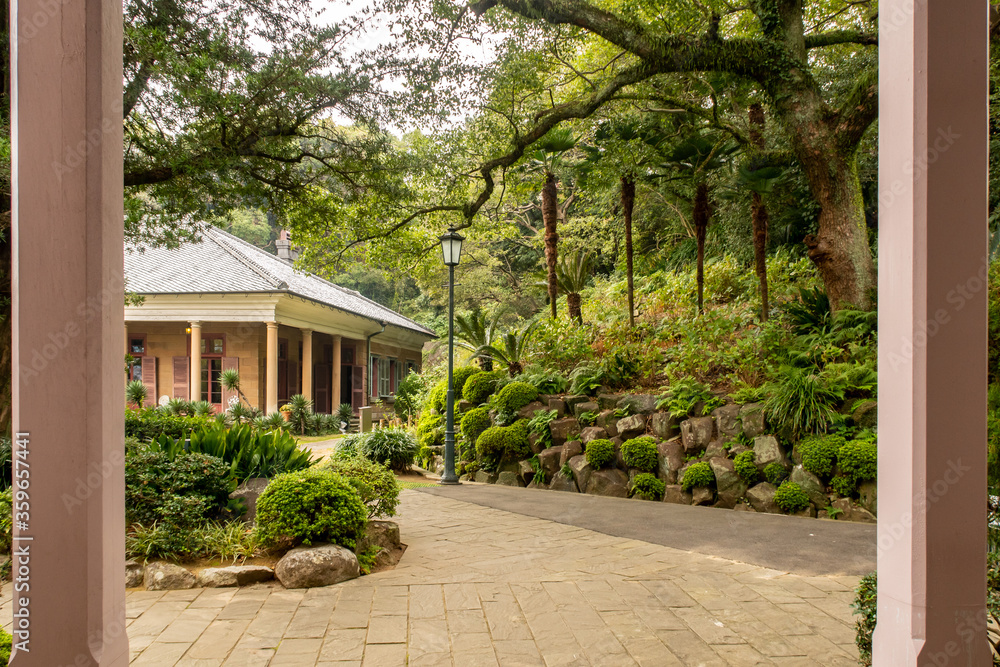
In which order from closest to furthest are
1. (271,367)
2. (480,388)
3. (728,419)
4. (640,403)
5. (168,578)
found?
(168,578) → (728,419) → (640,403) → (480,388) → (271,367)

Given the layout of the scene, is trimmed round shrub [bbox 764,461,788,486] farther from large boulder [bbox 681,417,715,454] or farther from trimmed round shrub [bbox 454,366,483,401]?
trimmed round shrub [bbox 454,366,483,401]

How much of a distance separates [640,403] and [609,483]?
1.24 meters

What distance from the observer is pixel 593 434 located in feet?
28.9

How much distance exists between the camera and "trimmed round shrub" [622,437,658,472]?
8.08 meters

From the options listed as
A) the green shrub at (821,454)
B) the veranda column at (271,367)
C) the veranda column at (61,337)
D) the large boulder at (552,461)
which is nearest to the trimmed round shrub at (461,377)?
the large boulder at (552,461)

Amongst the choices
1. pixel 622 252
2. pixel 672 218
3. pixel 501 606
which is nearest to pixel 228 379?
pixel 622 252

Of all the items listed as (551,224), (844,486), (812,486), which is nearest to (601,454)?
(812,486)

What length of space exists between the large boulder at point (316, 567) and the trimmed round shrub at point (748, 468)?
15.9ft

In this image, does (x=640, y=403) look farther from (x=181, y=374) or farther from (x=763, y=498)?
(x=181, y=374)

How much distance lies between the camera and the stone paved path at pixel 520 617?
294 centimetres

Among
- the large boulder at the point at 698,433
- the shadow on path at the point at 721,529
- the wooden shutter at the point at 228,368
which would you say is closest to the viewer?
the shadow on path at the point at 721,529

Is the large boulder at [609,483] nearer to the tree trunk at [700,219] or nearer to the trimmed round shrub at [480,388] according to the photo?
the trimmed round shrub at [480,388]

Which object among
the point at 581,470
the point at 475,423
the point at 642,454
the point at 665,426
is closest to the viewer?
the point at 642,454

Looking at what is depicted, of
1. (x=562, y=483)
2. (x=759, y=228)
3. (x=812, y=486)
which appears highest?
(x=759, y=228)
